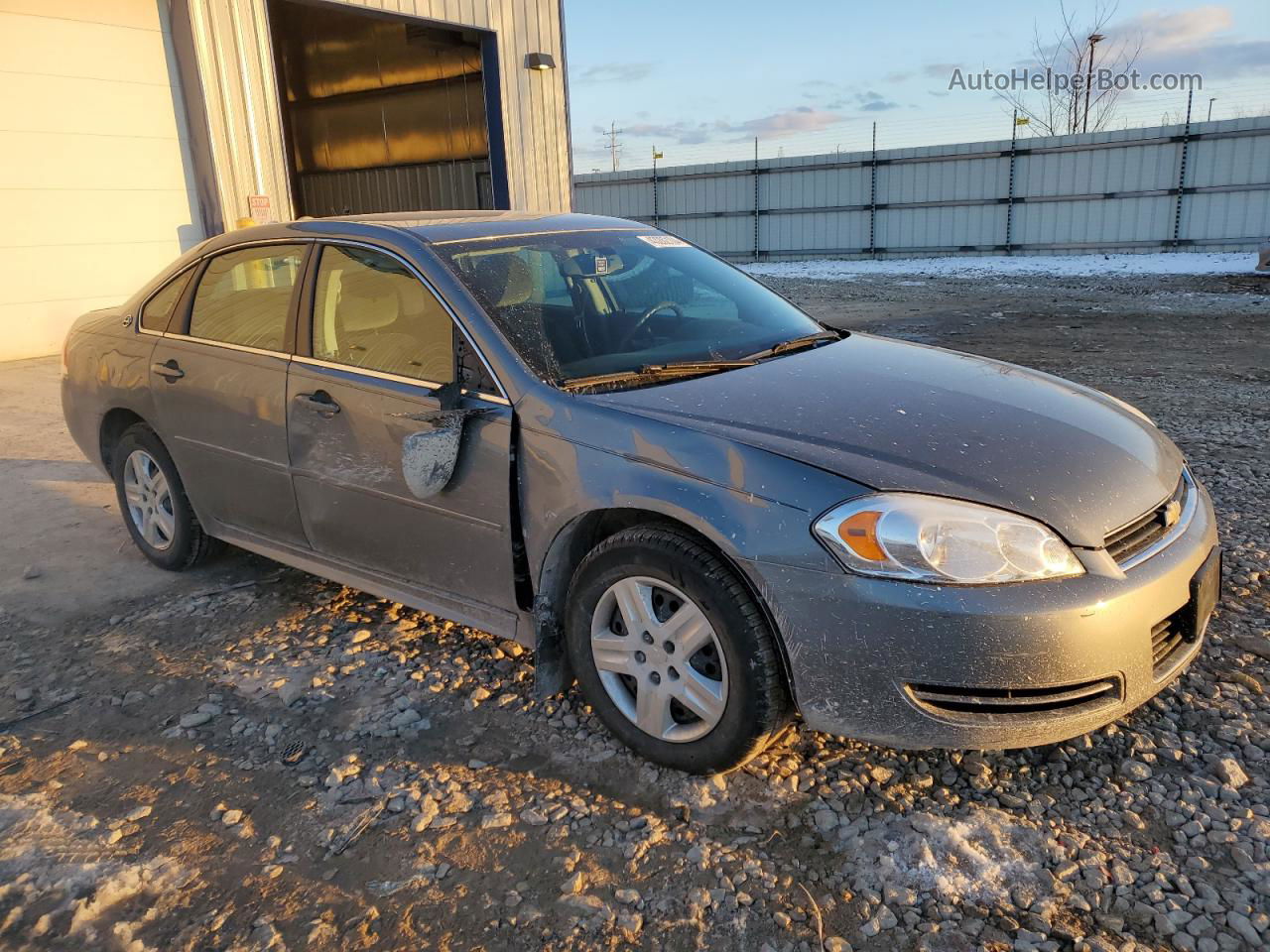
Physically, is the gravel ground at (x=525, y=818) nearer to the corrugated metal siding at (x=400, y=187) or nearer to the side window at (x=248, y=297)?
the side window at (x=248, y=297)

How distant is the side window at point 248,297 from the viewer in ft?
12.4

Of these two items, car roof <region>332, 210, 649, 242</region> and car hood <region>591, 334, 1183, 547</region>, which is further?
car roof <region>332, 210, 649, 242</region>

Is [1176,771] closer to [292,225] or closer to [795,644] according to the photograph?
[795,644]

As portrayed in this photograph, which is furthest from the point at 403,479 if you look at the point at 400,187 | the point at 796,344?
the point at 400,187

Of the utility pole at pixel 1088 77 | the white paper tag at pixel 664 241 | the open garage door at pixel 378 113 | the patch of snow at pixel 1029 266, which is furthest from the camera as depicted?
the utility pole at pixel 1088 77

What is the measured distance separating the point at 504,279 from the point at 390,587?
3.87 ft

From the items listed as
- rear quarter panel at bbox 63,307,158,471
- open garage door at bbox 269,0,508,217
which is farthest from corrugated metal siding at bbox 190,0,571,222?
rear quarter panel at bbox 63,307,158,471

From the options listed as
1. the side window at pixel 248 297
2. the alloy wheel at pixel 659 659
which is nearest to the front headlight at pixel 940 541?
the alloy wheel at pixel 659 659

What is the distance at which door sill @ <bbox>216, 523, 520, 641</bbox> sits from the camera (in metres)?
3.16

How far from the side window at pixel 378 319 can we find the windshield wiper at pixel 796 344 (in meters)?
1.07

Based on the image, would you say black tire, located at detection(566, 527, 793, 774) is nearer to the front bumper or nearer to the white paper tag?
the front bumper

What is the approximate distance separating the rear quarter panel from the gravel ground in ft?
3.85

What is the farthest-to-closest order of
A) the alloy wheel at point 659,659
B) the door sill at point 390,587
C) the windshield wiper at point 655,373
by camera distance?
the door sill at point 390,587, the windshield wiper at point 655,373, the alloy wheel at point 659,659

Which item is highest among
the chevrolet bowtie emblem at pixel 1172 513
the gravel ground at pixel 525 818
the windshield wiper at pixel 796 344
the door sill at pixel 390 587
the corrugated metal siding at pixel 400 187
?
the corrugated metal siding at pixel 400 187
